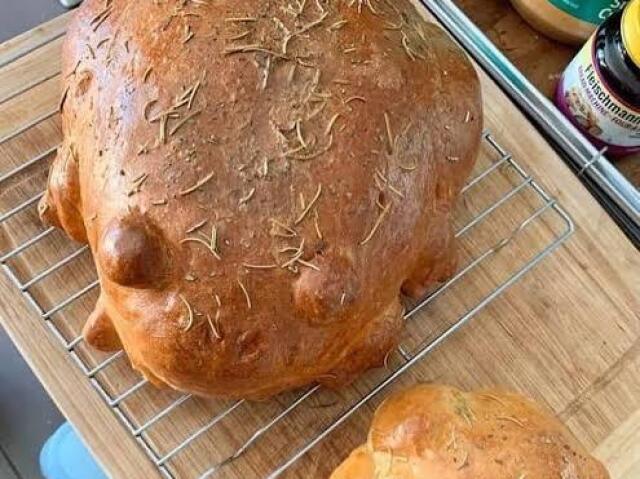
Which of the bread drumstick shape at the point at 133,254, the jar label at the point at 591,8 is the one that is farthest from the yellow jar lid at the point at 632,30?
the bread drumstick shape at the point at 133,254

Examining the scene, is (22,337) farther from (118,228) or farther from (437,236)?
(437,236)

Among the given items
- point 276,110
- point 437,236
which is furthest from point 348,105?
point 437,236

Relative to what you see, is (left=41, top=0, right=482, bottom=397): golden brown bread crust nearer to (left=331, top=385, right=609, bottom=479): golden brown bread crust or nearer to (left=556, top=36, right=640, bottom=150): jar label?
(left=331, top=385, right=609, bottom=479): golden brown bread crust

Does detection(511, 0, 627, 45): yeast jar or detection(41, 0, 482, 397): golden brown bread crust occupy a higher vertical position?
detection(41, 0, 482, 397): golden brown bread crust

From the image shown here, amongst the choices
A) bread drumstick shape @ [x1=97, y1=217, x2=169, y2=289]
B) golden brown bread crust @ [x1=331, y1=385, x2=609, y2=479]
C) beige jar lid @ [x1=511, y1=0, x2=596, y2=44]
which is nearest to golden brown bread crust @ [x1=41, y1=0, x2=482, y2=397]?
bread drumstick shape @ [x1=97, y1=217, x2=169, y2=289]

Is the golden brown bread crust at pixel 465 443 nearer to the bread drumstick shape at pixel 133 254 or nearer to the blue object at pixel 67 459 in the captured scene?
the bread drumstick shape at pixel 133 254

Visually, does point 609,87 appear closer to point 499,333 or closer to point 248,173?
point 499,333

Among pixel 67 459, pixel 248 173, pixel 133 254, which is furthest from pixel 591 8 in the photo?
pixel 67 459
